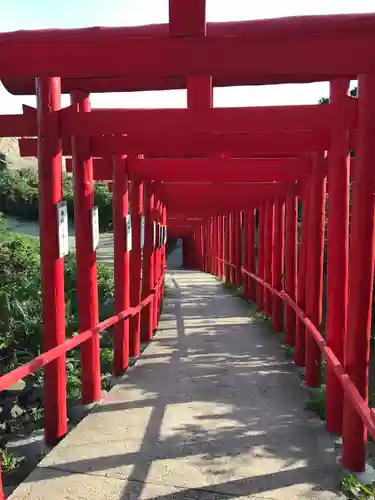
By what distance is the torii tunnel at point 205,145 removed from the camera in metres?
2.68

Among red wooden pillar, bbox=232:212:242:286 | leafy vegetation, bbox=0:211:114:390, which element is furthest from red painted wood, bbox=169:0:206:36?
red wooden pillar, bbox=232:212:242:286

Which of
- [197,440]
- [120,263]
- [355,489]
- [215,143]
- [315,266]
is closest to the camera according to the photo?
[355,489]

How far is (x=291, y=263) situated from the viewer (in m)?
6.56

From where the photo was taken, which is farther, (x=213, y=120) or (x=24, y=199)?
(x=24, y=199)

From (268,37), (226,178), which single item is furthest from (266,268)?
(268,37)

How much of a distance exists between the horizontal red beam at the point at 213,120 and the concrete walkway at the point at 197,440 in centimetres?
216

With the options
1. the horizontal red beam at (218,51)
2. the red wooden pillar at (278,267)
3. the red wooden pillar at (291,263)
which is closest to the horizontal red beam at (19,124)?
the horizontal red beam at (218,51)

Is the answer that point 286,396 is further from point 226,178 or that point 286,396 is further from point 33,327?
point 33,327

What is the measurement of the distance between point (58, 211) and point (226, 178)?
339 centimetres

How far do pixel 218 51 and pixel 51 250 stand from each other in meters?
1.90

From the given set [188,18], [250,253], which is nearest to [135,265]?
[188,18]

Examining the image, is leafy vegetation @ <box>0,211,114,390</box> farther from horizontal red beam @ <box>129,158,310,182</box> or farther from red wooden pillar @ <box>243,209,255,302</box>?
red wooden pillar @ <box>243,209,255,302</box>

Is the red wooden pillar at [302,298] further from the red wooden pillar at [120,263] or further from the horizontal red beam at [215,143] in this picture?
the red wooden pillar at [120,263]

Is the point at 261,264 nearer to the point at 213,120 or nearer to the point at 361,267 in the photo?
the point at 213,120
